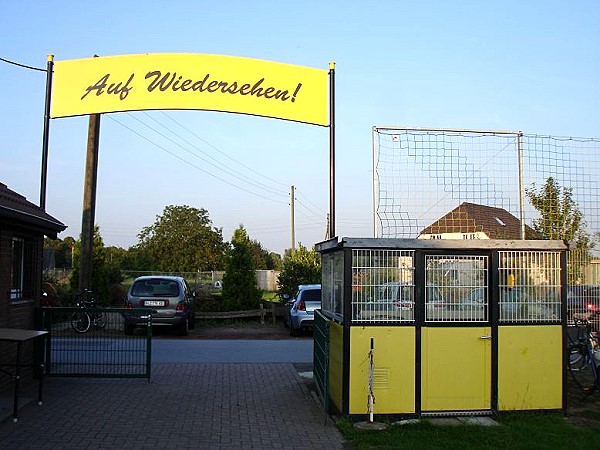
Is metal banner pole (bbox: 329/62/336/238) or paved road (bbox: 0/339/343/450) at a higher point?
metal banner pole (bbox: 329/62/336/238)

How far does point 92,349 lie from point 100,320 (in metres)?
0.70

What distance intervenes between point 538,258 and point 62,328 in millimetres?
7081

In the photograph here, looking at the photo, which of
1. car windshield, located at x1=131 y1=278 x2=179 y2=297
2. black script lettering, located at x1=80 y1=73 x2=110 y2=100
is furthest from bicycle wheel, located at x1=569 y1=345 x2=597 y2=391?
car windshield, located at x1=131 y1=278 x2=179 y2=297

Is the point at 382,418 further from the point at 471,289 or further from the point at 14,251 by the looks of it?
the point at 14,251

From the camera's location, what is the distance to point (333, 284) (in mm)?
9094

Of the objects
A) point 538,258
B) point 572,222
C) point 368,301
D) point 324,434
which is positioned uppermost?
point 572,222

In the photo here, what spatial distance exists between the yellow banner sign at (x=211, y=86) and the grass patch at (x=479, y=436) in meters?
5.66

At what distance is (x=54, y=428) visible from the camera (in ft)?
24.4

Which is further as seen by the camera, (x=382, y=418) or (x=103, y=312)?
(x=103, y=312)

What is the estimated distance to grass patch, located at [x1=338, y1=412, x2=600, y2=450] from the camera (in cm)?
691

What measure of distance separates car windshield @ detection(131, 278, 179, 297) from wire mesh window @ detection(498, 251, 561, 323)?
10.9m

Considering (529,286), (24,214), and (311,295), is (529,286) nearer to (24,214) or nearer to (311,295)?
(24,214)

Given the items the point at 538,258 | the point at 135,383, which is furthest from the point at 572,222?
the point at 135,383

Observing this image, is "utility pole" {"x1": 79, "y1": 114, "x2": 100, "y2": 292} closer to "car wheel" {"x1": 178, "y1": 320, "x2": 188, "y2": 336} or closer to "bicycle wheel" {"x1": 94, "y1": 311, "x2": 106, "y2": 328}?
"car wheel" {"x1": 178, "y1": 320, "x2": 188, "y2": 336}
